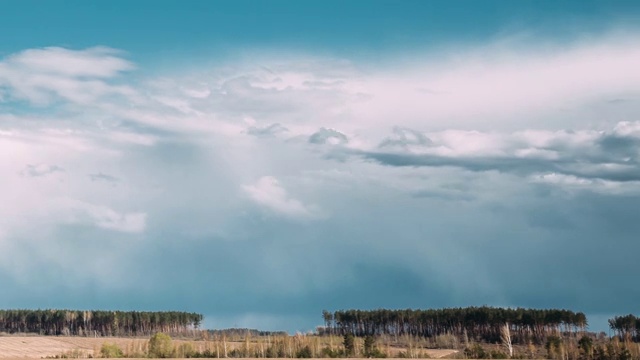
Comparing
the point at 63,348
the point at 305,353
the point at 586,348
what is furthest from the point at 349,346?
the point at 63,348

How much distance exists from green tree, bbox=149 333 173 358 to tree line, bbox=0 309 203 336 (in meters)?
92.0

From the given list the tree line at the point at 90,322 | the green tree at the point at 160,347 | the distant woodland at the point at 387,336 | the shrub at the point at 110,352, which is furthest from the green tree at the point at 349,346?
the tree line at the point at 90,322

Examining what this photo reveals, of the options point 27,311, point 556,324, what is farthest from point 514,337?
point 27,311

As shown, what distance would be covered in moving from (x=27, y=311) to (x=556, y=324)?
127 meters

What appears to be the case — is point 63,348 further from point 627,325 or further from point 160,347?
point 627,325

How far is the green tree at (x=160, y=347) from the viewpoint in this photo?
4060 inches

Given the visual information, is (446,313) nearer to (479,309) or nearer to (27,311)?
(479,309)

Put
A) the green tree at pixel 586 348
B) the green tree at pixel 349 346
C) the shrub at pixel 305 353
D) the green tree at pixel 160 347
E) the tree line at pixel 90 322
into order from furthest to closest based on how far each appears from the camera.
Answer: the tree line at pixel 90 322 < the shrub at pixel 305 353 < the green tree at pixel 349 346 < the green tree at pixel 160 347 < the green tree at pixel 586 348

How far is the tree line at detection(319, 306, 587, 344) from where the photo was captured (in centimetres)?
15012

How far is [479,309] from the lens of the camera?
523 ft

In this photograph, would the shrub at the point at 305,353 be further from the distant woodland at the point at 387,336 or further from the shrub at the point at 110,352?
the shrub at the point at 110,352

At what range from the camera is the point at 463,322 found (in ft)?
536

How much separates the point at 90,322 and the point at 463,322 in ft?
303

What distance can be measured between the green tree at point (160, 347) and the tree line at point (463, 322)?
59530mm
